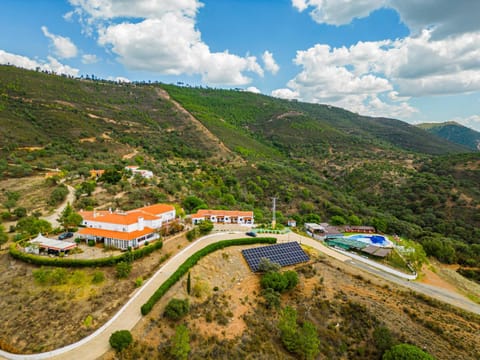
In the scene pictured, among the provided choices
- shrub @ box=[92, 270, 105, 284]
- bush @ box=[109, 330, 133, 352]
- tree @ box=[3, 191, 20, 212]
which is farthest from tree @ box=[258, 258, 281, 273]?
tree @ box=[3, 191, 20, 212]

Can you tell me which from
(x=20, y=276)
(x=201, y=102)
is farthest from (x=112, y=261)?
(x=201, y=102)

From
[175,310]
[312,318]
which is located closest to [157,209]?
[175,310]

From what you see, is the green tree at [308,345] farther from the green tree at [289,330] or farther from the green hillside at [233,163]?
the green hillside at [233,163]

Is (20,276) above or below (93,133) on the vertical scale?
below

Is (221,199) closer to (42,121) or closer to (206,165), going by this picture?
(206,165)

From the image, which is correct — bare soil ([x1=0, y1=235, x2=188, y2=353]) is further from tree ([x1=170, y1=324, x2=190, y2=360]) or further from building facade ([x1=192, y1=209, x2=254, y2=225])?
building facade ([x1=192, y1=209, x2=254, y2=225])
